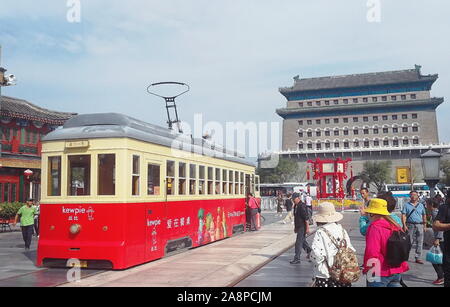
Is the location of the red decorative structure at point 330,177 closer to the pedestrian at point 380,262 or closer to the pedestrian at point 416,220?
the pedestrian at point 416,220

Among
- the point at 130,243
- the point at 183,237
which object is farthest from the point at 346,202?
the point at 130,243

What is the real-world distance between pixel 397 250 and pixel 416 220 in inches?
261

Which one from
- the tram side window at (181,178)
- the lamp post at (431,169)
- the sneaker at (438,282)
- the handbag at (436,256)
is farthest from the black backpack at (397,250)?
the tram side window at (181,178)

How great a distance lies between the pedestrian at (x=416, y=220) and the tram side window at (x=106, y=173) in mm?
6353

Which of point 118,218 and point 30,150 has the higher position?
point 30,150

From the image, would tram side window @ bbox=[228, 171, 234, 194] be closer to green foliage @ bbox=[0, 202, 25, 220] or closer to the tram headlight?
the tram headlight

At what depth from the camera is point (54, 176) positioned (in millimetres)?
9656

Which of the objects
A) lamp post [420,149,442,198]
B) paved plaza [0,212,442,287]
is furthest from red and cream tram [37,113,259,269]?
lamp post [420,149,442,198]

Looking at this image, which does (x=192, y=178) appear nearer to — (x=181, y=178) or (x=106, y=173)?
(x=181, y=178)

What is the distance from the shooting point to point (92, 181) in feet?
30.6

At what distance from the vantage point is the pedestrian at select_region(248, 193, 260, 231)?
17883mm
